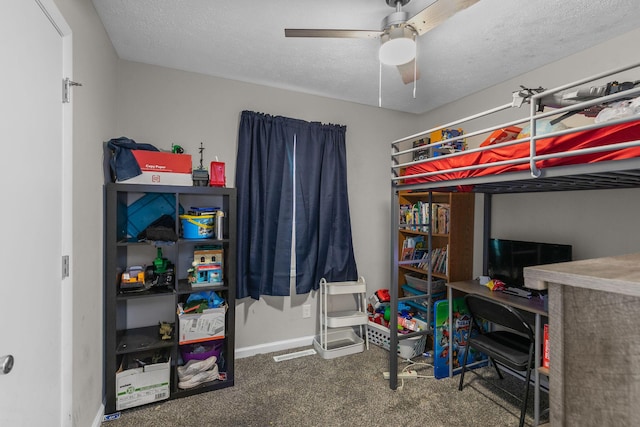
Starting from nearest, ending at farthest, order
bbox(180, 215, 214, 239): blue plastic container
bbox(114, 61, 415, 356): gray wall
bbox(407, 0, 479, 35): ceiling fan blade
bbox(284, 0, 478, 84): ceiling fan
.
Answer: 1. bbox(407, 0, 479, 35): ceiling fan blade
2. bbox(284, 0, 478, 84): ceiling fan
3. bbox(180, 215, 214, 239): blue plastic container
4. bbox(114, 61, 415, 356): gray wall

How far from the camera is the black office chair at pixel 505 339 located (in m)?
1.85

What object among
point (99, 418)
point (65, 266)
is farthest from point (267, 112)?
point (99, 418)

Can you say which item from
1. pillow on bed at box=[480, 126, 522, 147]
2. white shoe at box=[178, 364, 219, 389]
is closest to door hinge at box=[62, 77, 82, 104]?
white shoe at box=[178, 364, 219, 389]

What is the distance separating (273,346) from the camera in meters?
2.88

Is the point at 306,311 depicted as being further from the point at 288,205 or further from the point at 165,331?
the point at 165,331

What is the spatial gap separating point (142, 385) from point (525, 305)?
2585 millimetres

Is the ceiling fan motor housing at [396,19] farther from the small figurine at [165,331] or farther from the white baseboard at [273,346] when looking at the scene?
the white baseboard at [273,346]

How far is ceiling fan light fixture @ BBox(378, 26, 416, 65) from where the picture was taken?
1605mm

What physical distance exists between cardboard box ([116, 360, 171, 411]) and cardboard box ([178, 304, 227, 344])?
0.70ft

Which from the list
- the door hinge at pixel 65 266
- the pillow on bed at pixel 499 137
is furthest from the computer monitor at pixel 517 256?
the door hinge at pixel 65 266

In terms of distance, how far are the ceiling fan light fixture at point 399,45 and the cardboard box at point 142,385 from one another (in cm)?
242

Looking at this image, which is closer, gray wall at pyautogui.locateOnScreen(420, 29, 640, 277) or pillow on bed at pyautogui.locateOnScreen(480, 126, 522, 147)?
pillow on bed at pyautogui.locateOnScreen(480, 126, 522, 147)

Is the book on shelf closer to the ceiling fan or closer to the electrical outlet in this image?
the ceiling fan

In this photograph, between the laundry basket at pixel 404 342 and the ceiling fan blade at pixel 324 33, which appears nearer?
the ceiling fan blade at pixel 324 33
